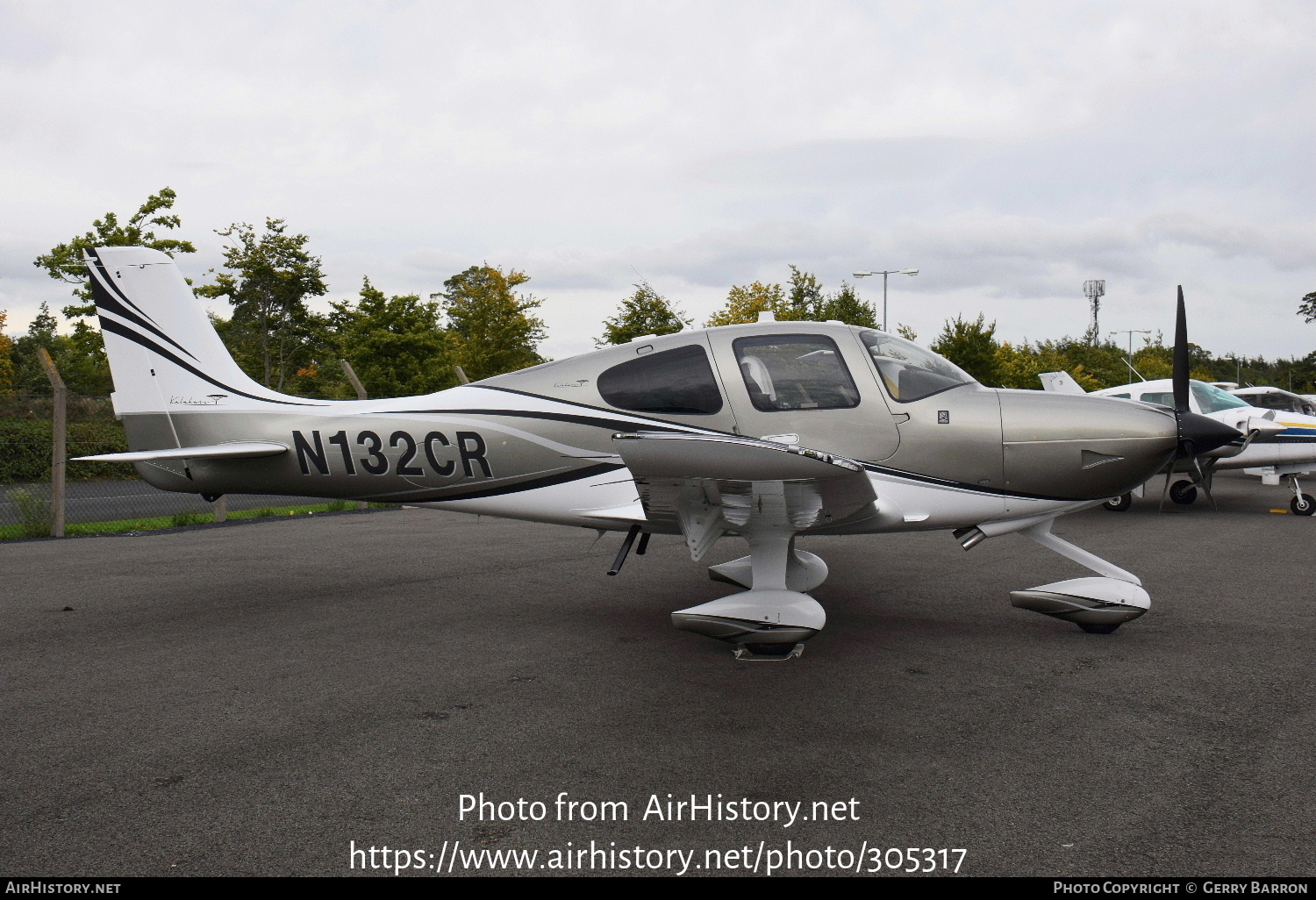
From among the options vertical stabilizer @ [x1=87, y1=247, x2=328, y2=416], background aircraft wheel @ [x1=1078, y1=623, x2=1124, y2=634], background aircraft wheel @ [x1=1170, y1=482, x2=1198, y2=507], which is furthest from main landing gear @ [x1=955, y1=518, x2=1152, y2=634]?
background aircraft wheel @ [x1=1170, y1=482, x2=1198, y2=507]

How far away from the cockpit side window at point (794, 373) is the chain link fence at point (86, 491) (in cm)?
874

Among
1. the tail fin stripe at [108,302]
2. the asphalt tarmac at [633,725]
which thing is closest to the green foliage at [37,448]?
the tail fin stripe at [108,302]

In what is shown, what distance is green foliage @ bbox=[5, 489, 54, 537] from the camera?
10500mm

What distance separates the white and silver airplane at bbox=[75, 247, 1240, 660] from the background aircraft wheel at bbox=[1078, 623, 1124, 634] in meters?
0.02

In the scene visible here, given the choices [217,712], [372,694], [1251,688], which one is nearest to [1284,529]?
[1251,688]

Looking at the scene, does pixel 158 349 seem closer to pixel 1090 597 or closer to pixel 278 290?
pixel 1090 597

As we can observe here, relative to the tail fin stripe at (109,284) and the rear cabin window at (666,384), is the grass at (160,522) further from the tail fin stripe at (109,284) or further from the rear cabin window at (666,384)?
the rear cabin window at (666,384)

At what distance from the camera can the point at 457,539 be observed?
33.9 feet

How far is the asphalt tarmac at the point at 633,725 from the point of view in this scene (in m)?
2.81

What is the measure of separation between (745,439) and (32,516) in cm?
1049

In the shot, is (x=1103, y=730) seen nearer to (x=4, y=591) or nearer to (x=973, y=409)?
(x=973, y=409)

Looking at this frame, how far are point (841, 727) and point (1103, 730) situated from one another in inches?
47.4

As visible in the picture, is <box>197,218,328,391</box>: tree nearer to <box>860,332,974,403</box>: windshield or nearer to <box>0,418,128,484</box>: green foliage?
<box>0,418,128,484</box>: green foliage
